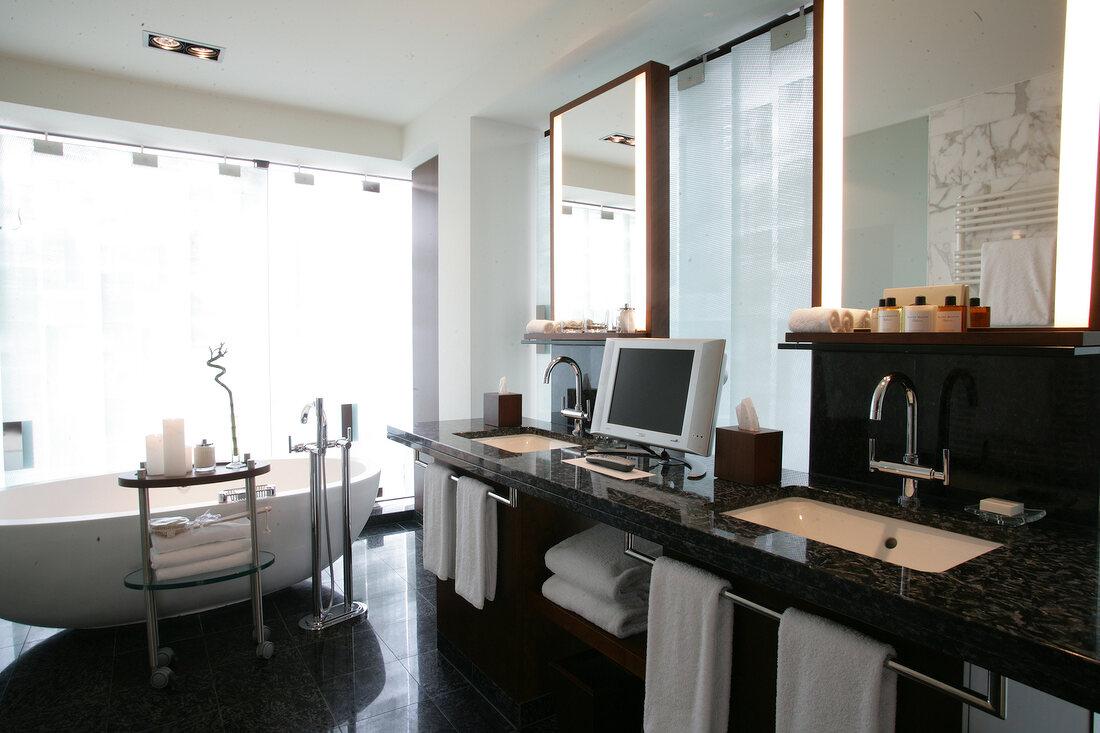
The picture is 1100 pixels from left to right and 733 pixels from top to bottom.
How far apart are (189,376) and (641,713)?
3.48 metres

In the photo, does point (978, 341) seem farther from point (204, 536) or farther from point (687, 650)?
point (204, 536)

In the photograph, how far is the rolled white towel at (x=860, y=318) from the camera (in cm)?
166

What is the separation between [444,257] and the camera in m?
3.82

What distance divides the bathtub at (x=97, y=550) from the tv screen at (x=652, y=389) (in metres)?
1.74

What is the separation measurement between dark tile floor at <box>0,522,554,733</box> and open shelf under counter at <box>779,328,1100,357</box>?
1592 mm

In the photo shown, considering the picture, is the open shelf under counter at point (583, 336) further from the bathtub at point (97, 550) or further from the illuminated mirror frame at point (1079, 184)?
the illuminated mirror frame at point (1079, 184)

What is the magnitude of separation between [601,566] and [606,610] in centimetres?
12

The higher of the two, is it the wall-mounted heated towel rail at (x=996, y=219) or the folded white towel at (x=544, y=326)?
the wall-mounted heated towel rail at (x=996, y=219)

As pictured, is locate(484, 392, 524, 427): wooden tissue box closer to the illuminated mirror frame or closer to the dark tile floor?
the dark tile floor

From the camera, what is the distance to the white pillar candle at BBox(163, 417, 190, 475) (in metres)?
2.48

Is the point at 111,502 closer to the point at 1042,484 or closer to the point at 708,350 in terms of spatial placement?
the point at 708,350

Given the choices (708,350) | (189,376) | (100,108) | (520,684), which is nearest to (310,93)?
(100,108)

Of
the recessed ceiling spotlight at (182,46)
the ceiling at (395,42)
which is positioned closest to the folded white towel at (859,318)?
the ceiling at (395,42)

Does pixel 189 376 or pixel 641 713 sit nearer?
pixel 641 713
